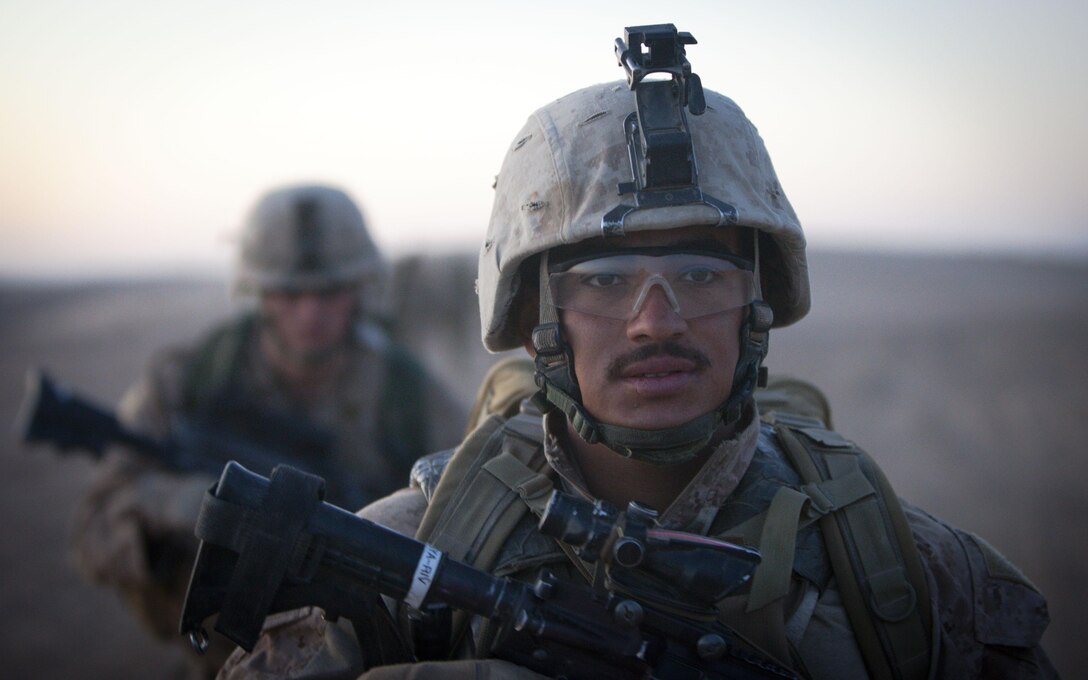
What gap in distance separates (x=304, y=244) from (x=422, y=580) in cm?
503

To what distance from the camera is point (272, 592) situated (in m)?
2.01

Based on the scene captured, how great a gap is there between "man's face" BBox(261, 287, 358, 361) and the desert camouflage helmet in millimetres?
72

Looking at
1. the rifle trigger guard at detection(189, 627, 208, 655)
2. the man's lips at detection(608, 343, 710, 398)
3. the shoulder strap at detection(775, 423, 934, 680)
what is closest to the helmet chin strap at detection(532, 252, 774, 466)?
the man's lips at detection(608, 343, 710, 398)

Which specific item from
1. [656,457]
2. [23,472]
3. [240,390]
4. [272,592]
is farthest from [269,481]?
[23,472]

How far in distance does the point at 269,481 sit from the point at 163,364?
185 inches

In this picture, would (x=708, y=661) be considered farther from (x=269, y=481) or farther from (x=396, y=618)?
(x=269, y=481)

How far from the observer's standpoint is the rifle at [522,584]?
196 centimetres

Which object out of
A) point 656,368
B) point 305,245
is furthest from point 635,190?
point 305,245

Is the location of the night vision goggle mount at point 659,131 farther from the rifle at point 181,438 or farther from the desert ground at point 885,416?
the desert ground at point 885,416

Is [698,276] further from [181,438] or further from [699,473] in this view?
[181,438]

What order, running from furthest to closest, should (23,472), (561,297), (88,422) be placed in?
(23,472) → (88,422) → (561,297)

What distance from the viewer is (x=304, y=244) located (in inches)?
261

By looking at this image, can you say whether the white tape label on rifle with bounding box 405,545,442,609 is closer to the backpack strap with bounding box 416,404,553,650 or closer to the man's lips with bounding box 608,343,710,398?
the backpack strap with bounding box 416,404,553,650

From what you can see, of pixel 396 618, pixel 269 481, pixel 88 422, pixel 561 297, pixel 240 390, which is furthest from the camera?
pixel 240 390
